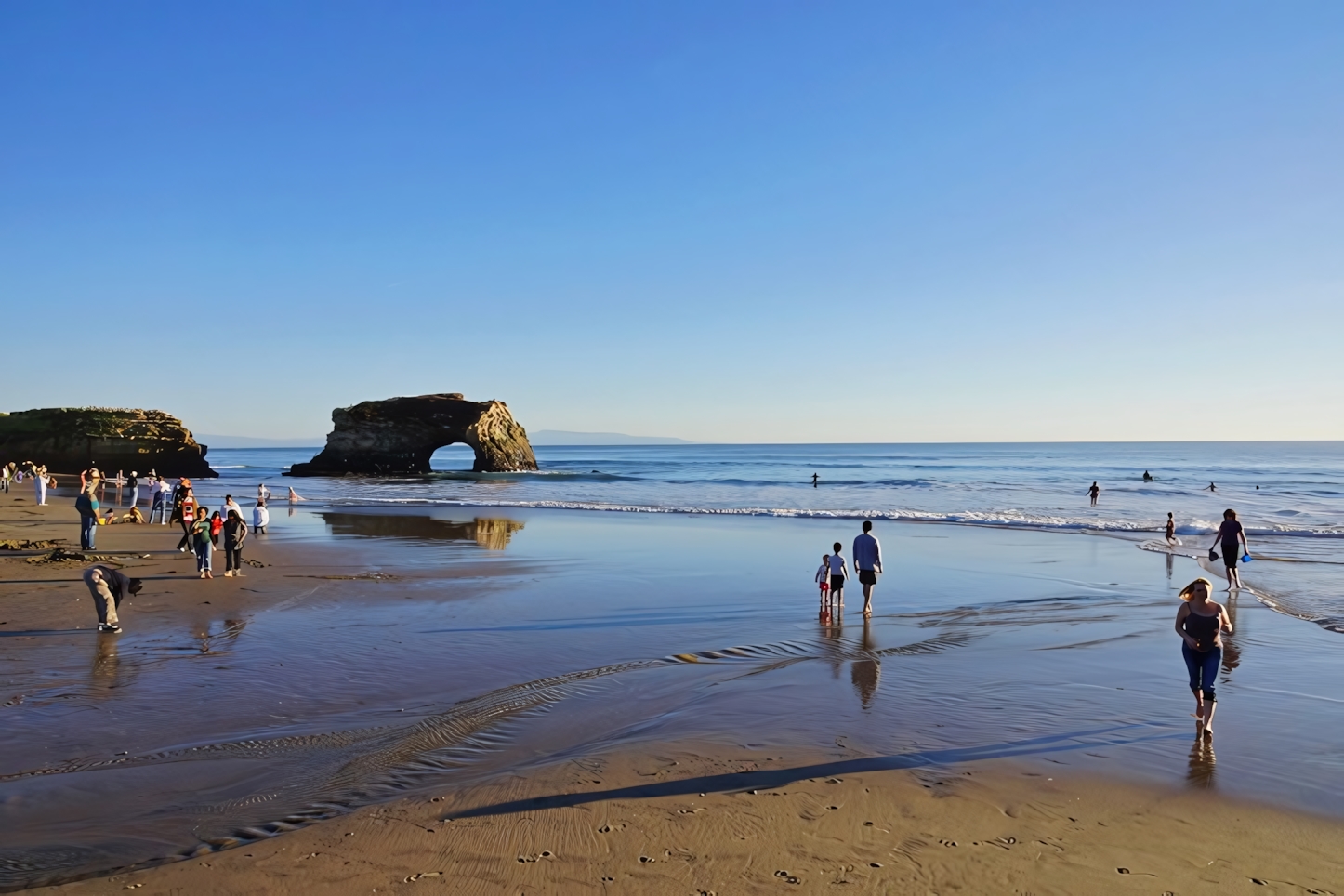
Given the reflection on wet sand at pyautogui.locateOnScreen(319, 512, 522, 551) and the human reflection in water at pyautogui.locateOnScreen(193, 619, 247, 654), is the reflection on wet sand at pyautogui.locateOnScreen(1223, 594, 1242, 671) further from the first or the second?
the reflection on wet sand at pyautogui.locateOnScreen(319, 512, 522, 551)

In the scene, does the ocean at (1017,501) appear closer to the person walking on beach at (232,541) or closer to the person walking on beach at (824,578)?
the person walking on beach at (824,578)

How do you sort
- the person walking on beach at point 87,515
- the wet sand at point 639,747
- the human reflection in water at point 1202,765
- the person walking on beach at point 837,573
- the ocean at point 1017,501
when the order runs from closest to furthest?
the wet sand at point 639,747 < the human reflection in water at point 1202,765 < the person walking on beach at point 837,573 < the person walking on beach at point 87,515 < the ocean at point 1017,501

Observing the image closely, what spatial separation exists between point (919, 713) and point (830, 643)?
3.03 m

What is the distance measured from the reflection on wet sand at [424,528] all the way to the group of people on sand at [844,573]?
10.9m

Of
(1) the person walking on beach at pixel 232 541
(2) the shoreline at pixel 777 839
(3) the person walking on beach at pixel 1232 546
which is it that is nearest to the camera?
(2) the shoreline at pixel 777 839

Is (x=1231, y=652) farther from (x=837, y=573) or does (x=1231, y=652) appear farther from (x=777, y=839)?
(x=777, y=839)

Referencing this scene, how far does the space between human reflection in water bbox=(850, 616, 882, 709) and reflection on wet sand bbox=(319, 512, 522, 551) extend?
41.9 ft

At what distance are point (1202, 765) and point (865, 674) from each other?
3.44m

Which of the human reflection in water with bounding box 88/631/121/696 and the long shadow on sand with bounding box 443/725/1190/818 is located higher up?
the human reflection in water with bounding box 88/631/121/696

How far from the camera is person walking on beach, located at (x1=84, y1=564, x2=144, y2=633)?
10.3 metres

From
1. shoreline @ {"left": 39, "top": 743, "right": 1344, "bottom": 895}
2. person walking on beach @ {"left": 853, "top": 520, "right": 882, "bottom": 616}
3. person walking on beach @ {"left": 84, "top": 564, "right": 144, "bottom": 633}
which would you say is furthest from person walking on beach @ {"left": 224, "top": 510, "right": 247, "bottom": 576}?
shoreline @ {"left": 39, "top": 743, "right": 1344, "bottom": 895}

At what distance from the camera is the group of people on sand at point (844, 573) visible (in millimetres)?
12617

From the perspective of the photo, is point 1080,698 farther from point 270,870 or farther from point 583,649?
point 270,870

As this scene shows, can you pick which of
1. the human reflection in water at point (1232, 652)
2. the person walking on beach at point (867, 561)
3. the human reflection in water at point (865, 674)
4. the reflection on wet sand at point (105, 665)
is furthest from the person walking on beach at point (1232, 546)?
the reflection on wet sand at point (105, 665)
